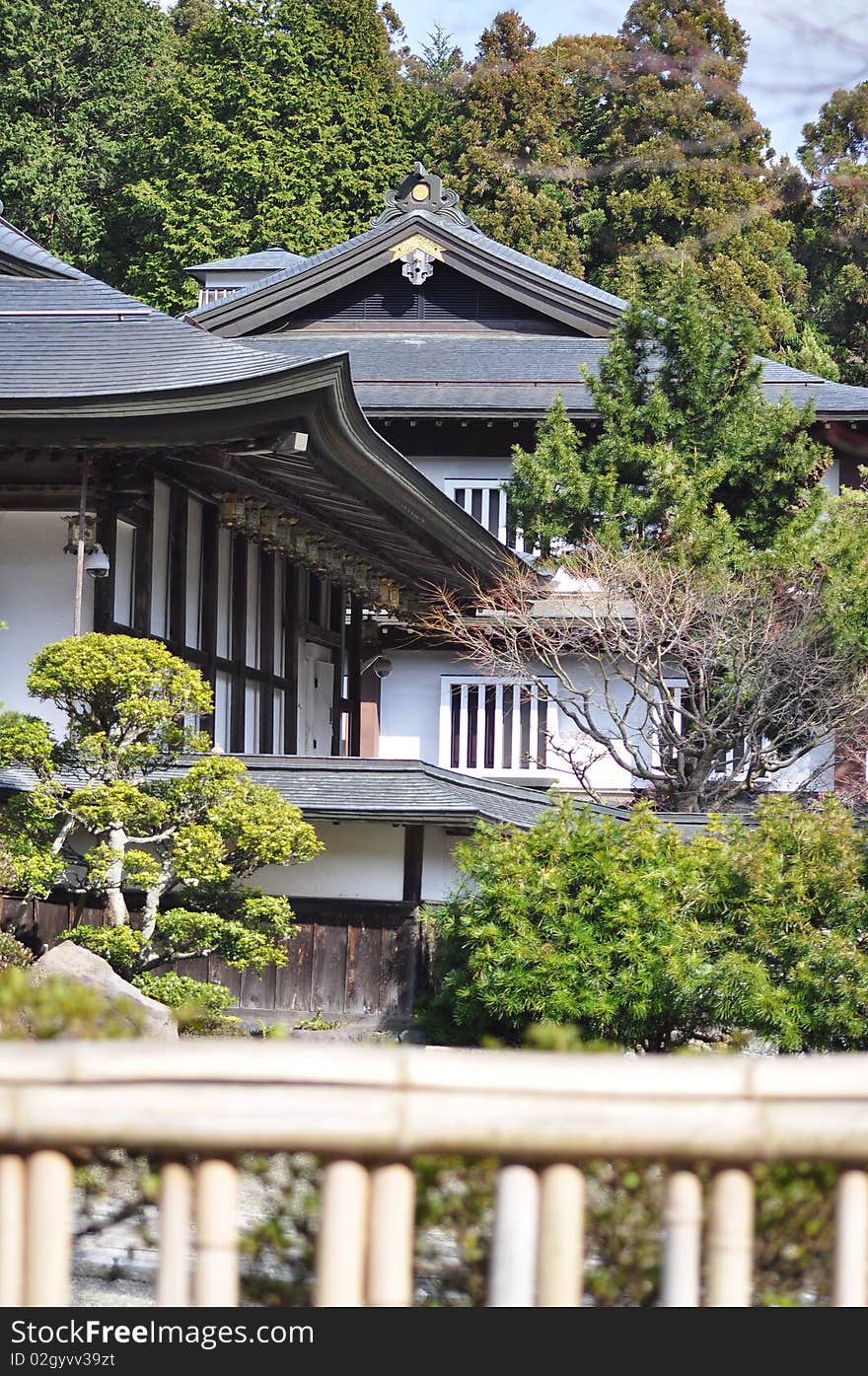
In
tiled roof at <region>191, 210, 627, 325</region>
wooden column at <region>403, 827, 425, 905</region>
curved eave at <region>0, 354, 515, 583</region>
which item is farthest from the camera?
tiled roof at <region>191, 210, 627, 325</region>

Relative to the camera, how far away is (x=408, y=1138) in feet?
8.69

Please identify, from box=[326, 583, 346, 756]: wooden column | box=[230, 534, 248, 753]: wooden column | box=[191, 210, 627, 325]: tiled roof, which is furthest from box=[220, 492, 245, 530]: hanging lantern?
box=[191, 210, 627, 325]: tiled roof

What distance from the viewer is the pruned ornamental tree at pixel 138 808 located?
10875 mm

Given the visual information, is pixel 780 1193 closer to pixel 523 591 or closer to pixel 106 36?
pixel 523 591

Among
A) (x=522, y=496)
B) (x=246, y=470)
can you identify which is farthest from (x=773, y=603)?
(x=246, y=470)

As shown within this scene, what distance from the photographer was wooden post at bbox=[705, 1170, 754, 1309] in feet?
8.79

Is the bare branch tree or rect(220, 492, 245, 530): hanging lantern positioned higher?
rect(220, 492, 245, 530): hanging lantern

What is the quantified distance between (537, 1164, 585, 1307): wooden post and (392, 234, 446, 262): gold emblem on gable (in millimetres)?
24929

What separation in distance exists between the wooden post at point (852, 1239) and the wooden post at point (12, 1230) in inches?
54.8

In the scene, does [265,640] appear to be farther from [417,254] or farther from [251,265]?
[251,265]

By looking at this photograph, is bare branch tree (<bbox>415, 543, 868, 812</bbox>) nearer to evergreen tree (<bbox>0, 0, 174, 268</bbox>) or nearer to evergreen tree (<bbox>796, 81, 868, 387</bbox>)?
evergreen tree (<bbox>796, 81, 868, 387</bbox>)

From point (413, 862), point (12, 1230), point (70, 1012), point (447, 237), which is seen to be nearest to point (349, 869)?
point (413, 862)

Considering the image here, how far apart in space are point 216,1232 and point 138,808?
27.6 ft

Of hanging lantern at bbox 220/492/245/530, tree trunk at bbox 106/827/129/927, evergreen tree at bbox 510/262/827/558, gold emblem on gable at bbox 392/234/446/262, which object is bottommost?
tree trunk at bbox 106/827/129/927
